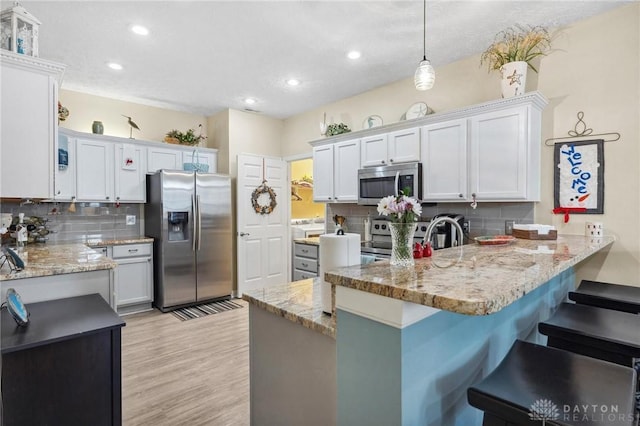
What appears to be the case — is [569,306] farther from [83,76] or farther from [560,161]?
[83,76]

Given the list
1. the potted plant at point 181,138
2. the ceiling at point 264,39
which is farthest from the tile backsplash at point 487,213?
the potted plant at point 181,138

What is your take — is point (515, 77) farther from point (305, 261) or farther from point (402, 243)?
point (305, 261)

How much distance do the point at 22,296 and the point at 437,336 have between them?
7.57ft

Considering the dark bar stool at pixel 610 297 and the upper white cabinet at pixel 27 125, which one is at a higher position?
the upper white cabinet at pixel 27 125

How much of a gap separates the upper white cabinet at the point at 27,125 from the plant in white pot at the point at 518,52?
11.0 ft

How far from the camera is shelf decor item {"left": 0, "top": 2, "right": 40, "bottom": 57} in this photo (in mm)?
2025

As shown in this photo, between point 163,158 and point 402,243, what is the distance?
424cm

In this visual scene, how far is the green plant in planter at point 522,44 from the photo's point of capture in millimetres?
2705

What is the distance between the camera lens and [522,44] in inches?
108

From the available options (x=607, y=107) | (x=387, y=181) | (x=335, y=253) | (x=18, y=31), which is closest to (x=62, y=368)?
(x=335, y=253)

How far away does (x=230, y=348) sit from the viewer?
3.12 metres

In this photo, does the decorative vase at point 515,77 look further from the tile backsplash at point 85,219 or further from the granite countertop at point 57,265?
the tile backsplash at point 85,219

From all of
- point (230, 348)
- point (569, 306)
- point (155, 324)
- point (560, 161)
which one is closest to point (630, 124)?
point (560, 161)

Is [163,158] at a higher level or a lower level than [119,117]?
lower
